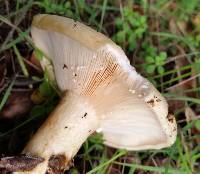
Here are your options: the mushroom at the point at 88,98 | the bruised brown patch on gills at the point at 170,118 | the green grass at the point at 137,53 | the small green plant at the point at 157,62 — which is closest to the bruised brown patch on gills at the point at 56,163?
the mushroom at the point at 88,98

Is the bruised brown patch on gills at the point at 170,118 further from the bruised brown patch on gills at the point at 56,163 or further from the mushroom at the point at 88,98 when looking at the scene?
the bruised brown patch on gills at the point at 56,163

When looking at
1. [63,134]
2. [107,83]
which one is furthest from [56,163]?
[107,83]

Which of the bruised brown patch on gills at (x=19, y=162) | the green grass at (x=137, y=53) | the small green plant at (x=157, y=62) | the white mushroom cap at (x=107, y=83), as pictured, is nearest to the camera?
the white mushroom cap at (x=107, y=83)

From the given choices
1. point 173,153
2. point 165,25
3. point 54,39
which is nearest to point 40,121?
point 54,39

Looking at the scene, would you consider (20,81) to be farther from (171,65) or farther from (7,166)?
(171,65)

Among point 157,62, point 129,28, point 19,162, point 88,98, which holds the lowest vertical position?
point 19,162

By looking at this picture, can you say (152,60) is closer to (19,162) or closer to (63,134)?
(63,134)
